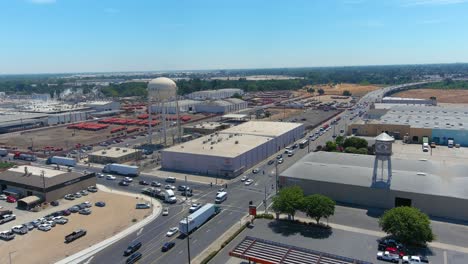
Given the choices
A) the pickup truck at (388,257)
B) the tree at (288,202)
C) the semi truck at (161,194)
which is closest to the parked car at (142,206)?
the semi truck at (161,194)

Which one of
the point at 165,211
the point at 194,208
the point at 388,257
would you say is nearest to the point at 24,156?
the point at 165,211

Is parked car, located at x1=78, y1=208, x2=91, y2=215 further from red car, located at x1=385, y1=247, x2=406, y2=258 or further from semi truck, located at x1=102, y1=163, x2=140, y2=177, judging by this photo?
red car, located at x1=385, y1=247, x2=406, y2=258

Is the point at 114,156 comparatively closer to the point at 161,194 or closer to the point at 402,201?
the point at 161,194

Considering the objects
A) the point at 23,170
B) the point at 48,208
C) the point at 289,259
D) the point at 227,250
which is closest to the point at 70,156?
the point at 23,170

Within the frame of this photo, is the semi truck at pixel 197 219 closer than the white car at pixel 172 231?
Yes

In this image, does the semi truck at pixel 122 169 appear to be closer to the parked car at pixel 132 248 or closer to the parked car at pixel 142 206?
the parked car at pixel 142 206

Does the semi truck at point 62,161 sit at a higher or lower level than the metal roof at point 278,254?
lower
